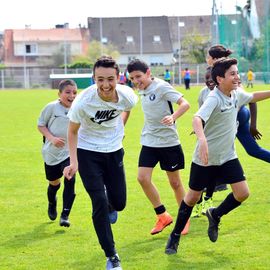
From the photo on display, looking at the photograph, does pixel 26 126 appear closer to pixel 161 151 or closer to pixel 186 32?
pixel 161 151

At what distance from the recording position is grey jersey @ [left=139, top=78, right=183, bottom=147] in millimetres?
7859

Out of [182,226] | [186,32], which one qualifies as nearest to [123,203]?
[182,226]

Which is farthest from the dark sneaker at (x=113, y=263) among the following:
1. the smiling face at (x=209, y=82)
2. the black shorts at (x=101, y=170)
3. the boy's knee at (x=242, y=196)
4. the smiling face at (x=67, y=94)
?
the smiling face at (x=209, y=82)

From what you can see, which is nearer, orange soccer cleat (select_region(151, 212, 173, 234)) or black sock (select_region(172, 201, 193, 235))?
black sock (select_region(172, 201, 193, 235))

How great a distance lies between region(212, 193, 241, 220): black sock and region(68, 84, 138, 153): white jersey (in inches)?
45.6

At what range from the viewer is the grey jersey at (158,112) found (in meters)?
7.86

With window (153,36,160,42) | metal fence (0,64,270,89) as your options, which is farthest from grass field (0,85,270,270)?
window (153,36,160,42)

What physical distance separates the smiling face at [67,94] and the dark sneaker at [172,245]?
7.27 ft

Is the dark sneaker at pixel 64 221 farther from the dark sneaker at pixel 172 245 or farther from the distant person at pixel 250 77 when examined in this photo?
the distant person at pixel 250 77

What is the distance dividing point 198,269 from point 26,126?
16718mm

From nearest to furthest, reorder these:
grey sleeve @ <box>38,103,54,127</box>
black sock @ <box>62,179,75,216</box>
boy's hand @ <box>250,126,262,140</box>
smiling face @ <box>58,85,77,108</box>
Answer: black sock @ <box>62,179,75,216</box>, smiling face @ <box>58,85,77,108</box>, grey sleeve @ <box>38,103,54,127</box>, boy's hand @ <box>250,126,262,140</box>

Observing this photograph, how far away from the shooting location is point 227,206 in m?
7.01

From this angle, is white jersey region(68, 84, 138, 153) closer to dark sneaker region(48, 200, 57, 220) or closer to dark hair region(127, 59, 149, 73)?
dark hair region(127, 59, 149, 73)

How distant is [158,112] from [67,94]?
114 cm
